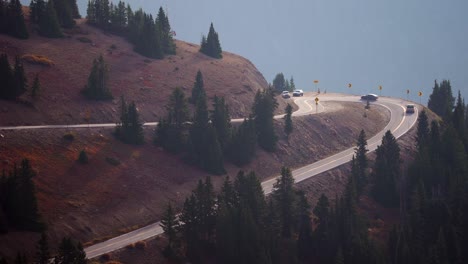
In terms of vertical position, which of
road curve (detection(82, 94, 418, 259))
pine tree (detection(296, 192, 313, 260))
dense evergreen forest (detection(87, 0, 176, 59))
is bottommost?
pine tree (detection(296, 192, 313, 260))

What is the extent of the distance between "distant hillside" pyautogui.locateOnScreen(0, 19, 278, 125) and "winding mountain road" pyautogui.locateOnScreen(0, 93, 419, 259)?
4.36 metres

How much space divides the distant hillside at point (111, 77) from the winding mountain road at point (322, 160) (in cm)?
436

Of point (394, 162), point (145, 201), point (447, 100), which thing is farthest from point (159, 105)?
point (447, 100)

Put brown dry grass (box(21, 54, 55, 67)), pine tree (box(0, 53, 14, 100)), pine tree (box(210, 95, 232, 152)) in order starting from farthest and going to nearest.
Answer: brown dry grass (box(21, 54, 55, 67)) → pine tree (box(210, 95, 232, 152)) → pine tree (box(0, 53, 14, 100))

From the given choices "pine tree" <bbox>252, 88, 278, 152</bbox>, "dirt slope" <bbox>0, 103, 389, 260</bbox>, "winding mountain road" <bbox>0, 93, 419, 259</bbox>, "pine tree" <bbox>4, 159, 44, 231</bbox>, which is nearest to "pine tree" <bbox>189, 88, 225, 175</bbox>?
"dirt slope" <bbox>0, 103, 389, 260</bbox>

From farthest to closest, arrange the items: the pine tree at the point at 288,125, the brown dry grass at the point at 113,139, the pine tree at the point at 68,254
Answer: the pine tree at the point at 288,125 < the brown dry grass at the point at 113,139 < the pine tree at the point at 68,254

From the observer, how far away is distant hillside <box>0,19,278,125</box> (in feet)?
327

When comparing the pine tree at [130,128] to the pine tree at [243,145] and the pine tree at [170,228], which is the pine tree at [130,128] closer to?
the pine tree at [243,145]

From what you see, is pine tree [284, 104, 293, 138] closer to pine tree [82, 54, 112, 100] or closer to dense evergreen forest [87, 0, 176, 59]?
pine tree [82, 54, 112, 100]

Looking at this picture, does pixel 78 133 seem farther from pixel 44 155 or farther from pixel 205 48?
pixel 205 48

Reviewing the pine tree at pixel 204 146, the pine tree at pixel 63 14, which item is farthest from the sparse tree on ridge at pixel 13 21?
the pine tree at pixel 204 146

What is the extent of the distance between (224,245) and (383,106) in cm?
8344

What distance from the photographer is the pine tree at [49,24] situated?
125500 millimetres

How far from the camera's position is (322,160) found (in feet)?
363
